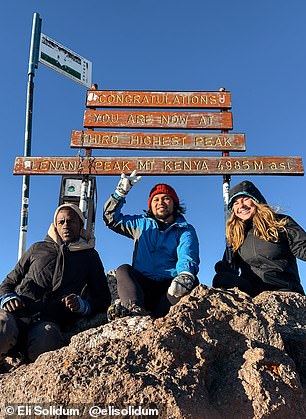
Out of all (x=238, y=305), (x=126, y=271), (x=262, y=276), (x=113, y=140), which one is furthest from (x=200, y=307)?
(x=113, y=140)

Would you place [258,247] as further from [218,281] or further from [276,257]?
[218,281]

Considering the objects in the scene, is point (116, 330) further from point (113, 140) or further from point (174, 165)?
point (113, 140)

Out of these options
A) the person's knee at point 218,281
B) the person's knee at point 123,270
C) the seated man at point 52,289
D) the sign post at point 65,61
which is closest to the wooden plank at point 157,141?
the sign post at point 65,61

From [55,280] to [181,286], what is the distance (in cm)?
129

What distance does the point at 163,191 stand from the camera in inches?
185

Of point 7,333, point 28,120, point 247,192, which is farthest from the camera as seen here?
point 28,120

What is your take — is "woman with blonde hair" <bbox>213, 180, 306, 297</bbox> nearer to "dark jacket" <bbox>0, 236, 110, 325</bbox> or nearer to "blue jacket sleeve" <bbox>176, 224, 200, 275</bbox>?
"blue jacket sleeve" <bbox>176, 224, 200, 275</bbox>

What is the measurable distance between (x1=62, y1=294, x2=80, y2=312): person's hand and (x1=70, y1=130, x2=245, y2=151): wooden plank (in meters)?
5.72

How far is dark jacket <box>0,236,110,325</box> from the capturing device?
3.60m

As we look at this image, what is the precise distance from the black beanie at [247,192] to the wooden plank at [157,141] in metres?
4.21

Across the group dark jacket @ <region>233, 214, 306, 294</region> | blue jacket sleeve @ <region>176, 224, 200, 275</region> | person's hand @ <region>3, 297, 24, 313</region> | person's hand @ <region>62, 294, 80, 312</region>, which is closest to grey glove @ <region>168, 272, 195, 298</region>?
blue jacket sleeve @ <region>176, 224, 200, 275</region>

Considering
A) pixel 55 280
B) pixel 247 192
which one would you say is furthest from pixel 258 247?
pixel 55 280

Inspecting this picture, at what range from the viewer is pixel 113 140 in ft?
29.0

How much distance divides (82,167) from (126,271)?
5.15 meters
